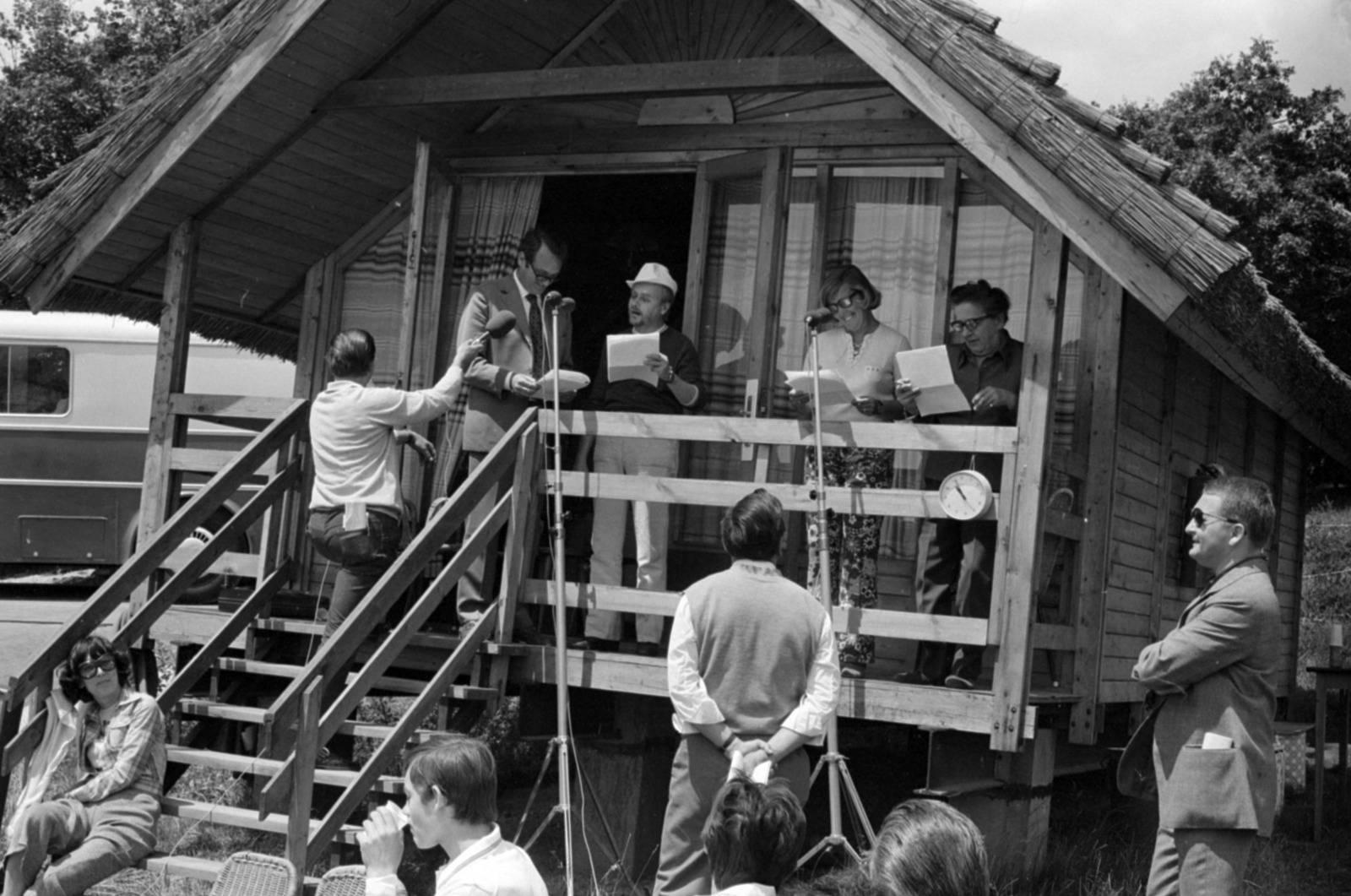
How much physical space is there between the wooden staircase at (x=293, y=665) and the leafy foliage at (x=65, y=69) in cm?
1342

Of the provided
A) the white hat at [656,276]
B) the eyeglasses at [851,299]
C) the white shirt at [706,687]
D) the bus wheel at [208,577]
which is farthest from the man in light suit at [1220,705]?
the bus wheel at [208,577]

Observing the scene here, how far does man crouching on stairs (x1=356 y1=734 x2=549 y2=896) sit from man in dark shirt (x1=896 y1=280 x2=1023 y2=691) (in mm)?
3228

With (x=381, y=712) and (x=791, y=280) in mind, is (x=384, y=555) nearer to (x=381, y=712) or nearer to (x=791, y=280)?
(x=791, y=280)

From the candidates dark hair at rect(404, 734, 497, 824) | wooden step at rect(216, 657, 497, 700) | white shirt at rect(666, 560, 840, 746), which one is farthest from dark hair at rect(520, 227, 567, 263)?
dark hair at rect(404, 734, 497, 824)

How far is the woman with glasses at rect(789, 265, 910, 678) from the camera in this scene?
23.2 ft

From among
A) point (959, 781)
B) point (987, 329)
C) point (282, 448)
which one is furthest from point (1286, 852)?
point (282, 448)

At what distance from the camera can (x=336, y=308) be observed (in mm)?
9930

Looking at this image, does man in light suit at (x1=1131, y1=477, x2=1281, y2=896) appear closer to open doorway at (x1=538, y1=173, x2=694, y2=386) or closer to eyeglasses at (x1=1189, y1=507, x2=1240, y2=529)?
eyeglasses at (x1=1189, y1=507, x2=1240, y2=529)

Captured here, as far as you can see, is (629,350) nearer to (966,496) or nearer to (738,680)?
(966,496)

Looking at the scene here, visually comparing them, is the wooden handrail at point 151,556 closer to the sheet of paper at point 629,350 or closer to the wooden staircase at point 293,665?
the wooden staircase at point 293,665

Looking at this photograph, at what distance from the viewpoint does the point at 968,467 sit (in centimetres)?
727

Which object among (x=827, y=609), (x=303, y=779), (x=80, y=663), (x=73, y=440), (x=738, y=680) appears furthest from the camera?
(x=73, y=440)

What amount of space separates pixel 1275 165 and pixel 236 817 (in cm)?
2045

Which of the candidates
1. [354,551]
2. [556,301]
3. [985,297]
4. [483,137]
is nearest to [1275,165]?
[483,137]
